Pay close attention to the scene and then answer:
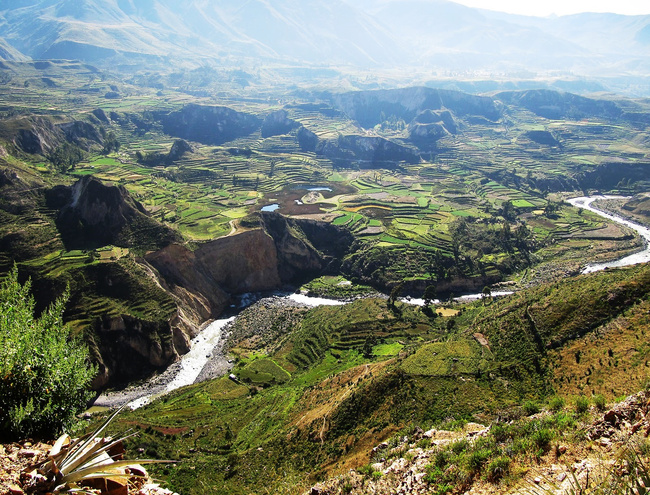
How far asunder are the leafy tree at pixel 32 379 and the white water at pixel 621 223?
90.5 metres

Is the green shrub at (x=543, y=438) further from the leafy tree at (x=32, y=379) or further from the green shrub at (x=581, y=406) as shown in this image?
the leafy tree at (x=32, y=379)

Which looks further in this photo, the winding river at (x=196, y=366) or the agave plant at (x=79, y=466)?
the winding river at (x=196, y=366)

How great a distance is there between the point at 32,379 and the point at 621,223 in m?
145

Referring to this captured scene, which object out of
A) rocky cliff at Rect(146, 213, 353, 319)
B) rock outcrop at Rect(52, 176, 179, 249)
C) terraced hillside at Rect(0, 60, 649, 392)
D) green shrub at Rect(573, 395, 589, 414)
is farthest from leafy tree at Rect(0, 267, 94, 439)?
rock outcrop at Rect(52, 176, 179, 249)

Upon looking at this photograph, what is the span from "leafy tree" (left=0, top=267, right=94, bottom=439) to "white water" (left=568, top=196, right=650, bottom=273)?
90529 mm

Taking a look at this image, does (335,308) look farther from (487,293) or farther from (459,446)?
(459,446)

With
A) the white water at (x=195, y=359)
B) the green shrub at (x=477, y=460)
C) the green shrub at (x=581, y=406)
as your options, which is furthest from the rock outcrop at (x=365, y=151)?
the green shrub at (x=477, y=460)

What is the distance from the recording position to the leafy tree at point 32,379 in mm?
14484

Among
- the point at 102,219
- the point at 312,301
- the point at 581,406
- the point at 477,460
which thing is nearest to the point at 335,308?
the point at 312,301

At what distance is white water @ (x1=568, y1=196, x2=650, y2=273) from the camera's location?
299ft

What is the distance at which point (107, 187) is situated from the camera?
249 ft

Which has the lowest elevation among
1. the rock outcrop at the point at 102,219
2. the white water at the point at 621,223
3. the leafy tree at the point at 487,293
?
the leafy tree at the point at 487,293

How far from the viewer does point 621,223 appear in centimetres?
12025

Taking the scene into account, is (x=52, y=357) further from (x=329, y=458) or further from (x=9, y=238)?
(x=9, y=238)
